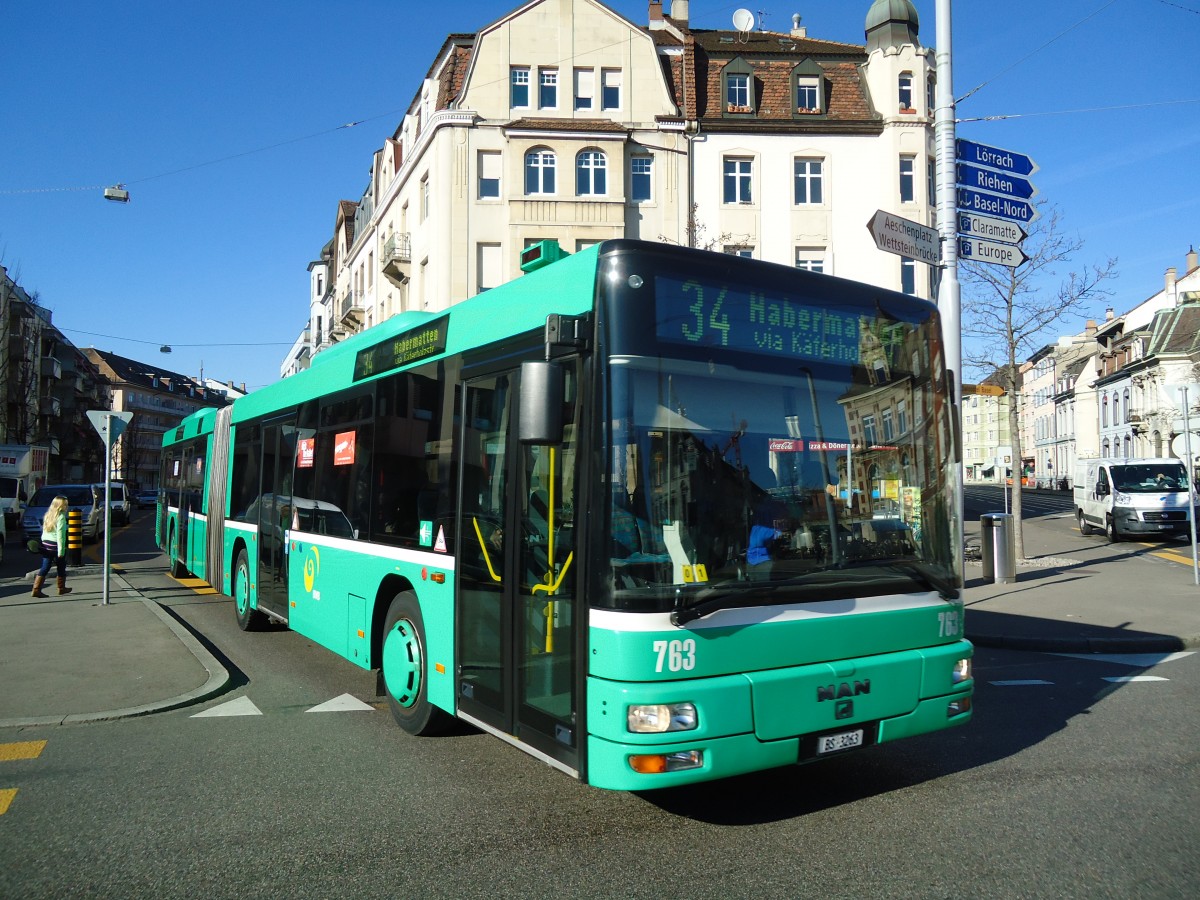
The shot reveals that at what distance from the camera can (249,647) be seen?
34.7 feet

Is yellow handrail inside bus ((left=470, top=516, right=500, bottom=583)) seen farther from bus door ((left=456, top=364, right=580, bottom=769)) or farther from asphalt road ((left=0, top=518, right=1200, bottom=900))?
asphalt road ((left=0, top=518, right=1200, bottom=900))

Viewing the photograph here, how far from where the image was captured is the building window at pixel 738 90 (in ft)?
112

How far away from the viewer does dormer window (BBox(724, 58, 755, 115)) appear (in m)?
34.1

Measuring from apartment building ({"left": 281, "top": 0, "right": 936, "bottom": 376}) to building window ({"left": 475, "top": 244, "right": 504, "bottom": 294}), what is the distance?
0.05 metres

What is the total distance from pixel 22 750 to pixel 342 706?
2.18 meters

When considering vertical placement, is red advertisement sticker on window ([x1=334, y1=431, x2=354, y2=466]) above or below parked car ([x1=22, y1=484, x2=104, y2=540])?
above

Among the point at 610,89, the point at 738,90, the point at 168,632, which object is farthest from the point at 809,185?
the point at 168,632

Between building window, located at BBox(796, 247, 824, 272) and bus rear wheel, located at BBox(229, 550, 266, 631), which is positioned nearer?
bus rear wheel, located at BBox(229, 550, 266, 631)

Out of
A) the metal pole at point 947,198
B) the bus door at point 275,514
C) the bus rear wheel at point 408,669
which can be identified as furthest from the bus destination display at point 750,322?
the metal pole at point 947,198

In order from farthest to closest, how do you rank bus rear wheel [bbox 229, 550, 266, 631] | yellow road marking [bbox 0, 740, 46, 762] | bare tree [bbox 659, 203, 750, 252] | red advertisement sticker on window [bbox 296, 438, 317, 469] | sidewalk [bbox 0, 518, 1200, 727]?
bare tree [bbox 659, 203, 750, 252], bus rear wheel [bbox 229, 550, 266, 631], red advertisement sticker on window [bbox 296, 438, 317, 469], sidewalk [bbox 0, 518, 1200, 727], yellow road marking [bbox 0, 740, 46, 762]

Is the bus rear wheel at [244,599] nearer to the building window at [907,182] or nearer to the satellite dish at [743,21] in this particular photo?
the building window at [907,182]

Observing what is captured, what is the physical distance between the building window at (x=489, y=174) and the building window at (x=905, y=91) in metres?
13.8

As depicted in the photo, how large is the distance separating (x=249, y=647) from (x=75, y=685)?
2419mm

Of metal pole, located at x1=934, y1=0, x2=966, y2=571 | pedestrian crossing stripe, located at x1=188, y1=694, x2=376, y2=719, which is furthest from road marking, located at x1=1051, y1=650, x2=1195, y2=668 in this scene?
pedestrian crossing stripe, located at x1=188, y1=694, x2=376, y2=719
